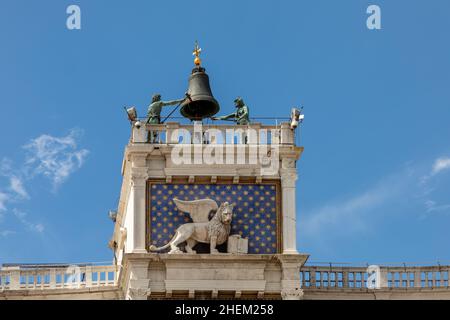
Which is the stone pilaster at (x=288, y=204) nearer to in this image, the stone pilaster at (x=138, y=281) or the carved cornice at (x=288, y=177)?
the carved cornice at (x=288, y=177)

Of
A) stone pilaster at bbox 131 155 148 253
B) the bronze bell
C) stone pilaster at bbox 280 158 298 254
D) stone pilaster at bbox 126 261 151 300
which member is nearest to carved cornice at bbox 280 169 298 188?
stone pilaster at bbox 280 158 298 254

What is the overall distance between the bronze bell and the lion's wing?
429 centimetres

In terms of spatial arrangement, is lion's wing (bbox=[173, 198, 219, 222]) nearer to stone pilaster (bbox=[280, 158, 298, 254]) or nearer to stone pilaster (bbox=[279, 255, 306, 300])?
stone pilaster (bbox=[280, 158, 298, 254])

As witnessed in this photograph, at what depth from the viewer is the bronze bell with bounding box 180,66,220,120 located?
58.4 meters

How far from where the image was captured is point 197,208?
181 feet

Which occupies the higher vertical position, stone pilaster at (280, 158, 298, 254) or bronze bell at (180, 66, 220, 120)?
bronze bell at (180, 66, 220, 120)

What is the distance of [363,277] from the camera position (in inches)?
2242

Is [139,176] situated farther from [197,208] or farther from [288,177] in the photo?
[288,177]

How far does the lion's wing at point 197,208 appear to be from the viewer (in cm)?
5519

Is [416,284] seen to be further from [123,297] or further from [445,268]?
[123,297]

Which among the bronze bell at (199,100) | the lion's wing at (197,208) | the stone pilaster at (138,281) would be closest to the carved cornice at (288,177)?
the lion's wing at (197,208)
